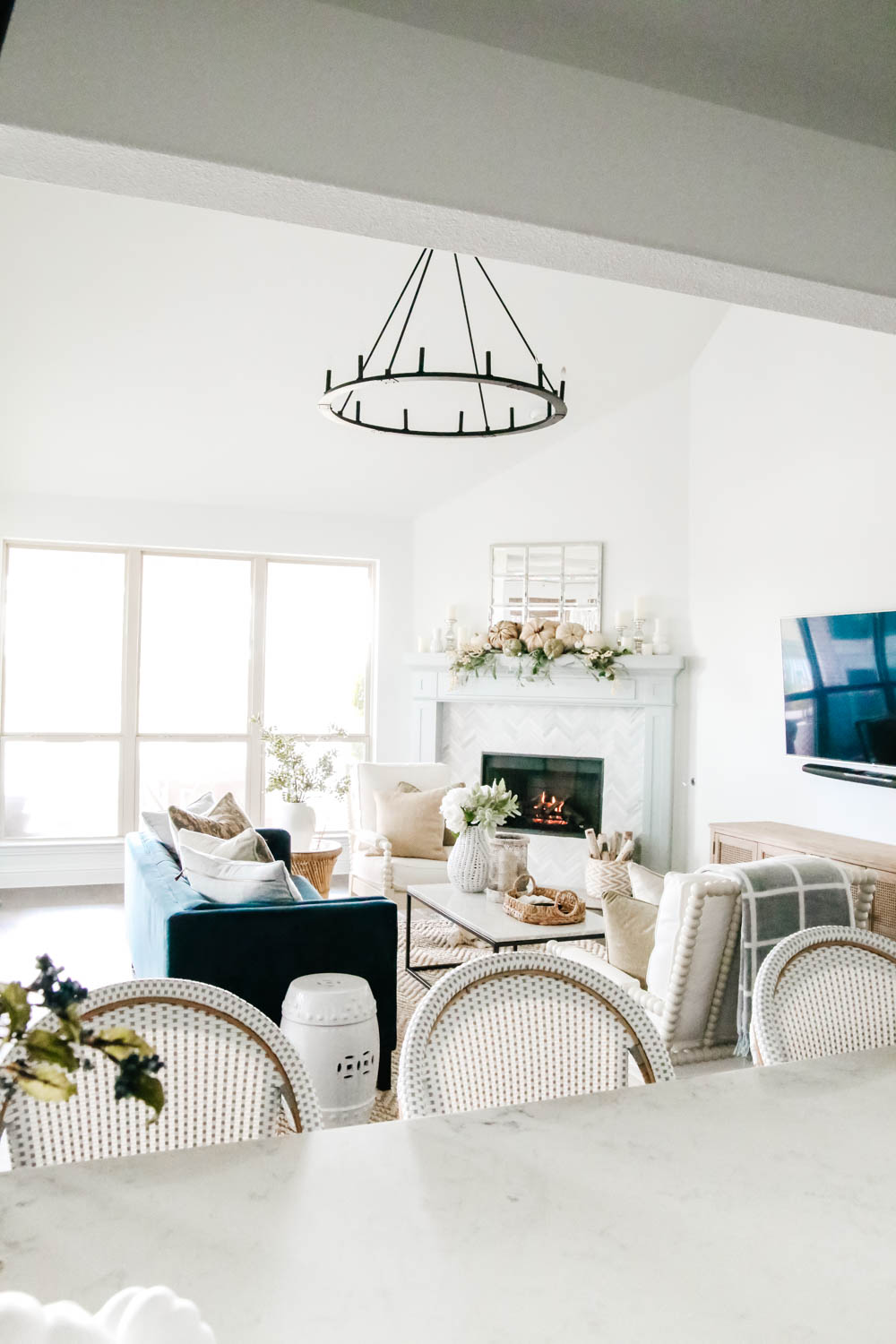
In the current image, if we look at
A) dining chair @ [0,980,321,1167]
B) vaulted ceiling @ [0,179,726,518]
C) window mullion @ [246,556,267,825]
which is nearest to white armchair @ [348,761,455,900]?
window mullion @ [246,556,267,825]

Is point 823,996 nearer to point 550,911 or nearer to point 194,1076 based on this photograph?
point 194,1076

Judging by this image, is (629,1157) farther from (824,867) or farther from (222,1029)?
(824,867)

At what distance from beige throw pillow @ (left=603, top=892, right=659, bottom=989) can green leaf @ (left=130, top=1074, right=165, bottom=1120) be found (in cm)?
258

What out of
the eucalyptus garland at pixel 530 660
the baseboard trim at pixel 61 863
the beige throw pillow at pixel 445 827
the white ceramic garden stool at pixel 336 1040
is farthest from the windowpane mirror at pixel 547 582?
the white ceramic garden stool at pixel 336 1040

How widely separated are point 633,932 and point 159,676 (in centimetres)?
472

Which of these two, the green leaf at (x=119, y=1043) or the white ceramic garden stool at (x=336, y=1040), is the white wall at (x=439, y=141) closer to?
the green leaf at (x=119, y=1043)

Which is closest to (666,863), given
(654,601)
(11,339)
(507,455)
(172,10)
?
(654,601)

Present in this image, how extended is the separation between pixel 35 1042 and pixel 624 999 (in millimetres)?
1066

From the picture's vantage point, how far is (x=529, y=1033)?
5.25ft

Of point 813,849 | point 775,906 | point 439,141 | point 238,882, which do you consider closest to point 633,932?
point 775,906

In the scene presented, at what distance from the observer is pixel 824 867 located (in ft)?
10.0

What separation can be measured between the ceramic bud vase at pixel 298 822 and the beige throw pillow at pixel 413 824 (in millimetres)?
810

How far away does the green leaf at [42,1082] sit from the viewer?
74 cm

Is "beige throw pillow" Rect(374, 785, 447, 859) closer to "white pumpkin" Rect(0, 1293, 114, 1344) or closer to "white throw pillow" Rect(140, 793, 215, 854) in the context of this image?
"white throw pillow" Rect(140, 793, 215, 854)
